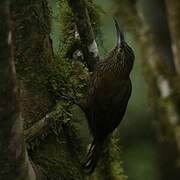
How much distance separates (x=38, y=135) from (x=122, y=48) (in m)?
0.87

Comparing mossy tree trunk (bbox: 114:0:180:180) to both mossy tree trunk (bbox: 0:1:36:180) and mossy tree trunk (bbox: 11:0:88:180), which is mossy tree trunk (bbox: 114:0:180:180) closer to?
mossy tree trunk (bbox: 11:0:88:180)

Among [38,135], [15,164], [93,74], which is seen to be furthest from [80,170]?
[15,164]

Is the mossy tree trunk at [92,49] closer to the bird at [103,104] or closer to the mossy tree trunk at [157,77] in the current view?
the bird at [103,104]

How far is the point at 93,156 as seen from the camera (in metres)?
2.74

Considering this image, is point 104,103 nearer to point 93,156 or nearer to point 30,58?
point 93,156

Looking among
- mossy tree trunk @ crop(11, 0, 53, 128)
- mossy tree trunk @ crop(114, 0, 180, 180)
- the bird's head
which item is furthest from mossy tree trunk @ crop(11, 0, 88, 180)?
mossy tree trunk @ crop(114, 0, 180, 180)

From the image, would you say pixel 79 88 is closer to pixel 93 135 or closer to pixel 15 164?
pixel 93 135

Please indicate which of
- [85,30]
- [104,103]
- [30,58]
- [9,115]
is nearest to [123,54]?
[104,103]

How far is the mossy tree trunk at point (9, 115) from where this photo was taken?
178 centimetres

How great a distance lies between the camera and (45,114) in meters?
2.47

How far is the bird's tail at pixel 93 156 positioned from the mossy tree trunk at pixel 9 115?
0.70 metres

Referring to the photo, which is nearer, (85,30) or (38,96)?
(38,96)

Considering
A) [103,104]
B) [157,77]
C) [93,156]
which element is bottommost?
[157,77]

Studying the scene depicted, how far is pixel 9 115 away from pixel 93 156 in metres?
0.95
